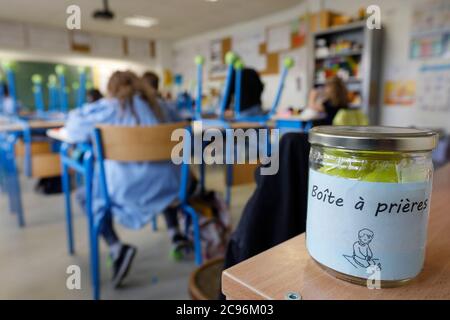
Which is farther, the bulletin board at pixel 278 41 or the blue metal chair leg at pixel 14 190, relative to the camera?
the bulletin board at pixel 278 41

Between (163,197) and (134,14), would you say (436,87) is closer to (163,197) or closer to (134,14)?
(163,197)

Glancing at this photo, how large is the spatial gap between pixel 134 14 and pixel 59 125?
420 cm

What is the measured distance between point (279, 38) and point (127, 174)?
501 centimetres

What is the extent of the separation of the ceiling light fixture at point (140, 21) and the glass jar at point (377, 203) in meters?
6.39

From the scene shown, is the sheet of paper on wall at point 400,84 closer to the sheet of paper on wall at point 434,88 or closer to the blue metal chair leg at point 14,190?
the sheet of paper on wall at point 434,88

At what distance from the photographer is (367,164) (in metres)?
0.25

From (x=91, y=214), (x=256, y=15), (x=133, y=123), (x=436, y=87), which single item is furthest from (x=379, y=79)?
(x=91, y=214)

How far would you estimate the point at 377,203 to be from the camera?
0.24m

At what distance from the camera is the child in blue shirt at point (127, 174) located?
1.41 meters

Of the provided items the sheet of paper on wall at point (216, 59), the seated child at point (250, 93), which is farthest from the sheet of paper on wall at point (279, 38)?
the seated child at point (250, 93)

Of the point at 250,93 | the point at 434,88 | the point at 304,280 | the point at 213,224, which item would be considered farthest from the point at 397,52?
the point at 304,280

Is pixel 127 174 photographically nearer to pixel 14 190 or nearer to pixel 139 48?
pixel 14 190

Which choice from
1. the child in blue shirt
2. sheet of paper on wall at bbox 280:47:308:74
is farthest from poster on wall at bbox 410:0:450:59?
the child in blue shirt

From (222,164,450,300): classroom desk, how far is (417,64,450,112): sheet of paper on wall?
12.7ft
